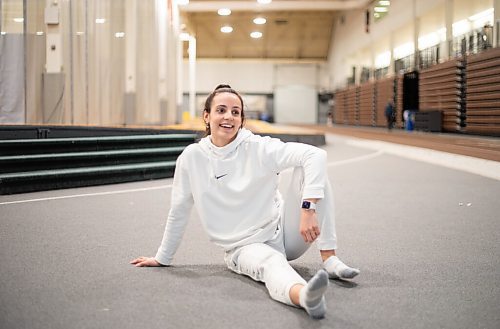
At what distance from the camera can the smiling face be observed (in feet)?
8.50

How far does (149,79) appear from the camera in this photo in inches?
520

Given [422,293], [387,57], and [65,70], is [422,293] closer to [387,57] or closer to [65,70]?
[65,70]

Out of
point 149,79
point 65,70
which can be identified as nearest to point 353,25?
point 149,79

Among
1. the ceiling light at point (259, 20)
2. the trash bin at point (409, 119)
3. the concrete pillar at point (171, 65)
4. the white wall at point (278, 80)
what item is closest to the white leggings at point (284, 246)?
the concrete pillar at point (171, 65)

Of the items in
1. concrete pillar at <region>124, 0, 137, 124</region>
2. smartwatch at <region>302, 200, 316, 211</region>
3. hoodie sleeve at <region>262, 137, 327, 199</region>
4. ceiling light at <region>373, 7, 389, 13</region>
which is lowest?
smartwatch at <region>302, 200, 316, 211</region>

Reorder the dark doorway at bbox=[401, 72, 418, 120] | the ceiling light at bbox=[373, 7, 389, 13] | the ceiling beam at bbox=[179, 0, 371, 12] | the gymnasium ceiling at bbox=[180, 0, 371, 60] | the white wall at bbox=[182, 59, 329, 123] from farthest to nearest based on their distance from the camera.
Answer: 1. the white wall at bbox=[182, 59, 329, 123]
2. the gymnasium ceiling at bbox=[180, 0, 371, 60]
3. the ceiling light at bbox=[373, 7, 389, 13]
4. the ceiling beam at bbox=[179, 0, 371, 12]
5. the dark doorway at bbox=[401, 72, 418, 120]

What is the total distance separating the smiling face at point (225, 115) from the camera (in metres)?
2.59

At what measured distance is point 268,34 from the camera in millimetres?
35094

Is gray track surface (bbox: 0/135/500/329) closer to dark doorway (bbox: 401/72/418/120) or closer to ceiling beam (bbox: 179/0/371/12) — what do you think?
dark doorway (bbox: 401/72/418/120)

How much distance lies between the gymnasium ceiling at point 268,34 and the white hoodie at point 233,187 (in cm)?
2841

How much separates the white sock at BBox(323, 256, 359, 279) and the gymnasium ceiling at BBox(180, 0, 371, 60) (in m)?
28.7

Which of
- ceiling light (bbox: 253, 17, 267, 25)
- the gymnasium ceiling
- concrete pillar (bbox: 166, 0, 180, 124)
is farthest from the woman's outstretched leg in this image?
ceiling light (bbox: 253, 17, 267, 25)

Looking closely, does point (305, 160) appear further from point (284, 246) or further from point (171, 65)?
point (171, 65)

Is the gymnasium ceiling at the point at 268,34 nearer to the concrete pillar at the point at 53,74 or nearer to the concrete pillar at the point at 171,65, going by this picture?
the concrete pillar at the point at 171,65
